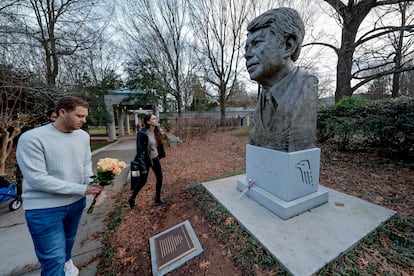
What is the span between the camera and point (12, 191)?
3.08 m

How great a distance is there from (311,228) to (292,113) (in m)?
1.44

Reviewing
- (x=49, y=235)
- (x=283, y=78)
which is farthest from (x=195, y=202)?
(x=283, y=78)

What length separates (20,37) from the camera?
4297 millimetres

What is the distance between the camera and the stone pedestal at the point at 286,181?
7.00ft

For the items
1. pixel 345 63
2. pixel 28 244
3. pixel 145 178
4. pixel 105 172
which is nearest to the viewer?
pixel 105 172

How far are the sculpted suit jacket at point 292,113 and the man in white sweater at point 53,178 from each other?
222 centimetres

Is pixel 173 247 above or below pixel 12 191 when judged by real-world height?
below

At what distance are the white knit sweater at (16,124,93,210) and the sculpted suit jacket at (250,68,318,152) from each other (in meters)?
2.31

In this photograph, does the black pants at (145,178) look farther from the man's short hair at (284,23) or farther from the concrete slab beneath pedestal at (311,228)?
the man's short hair at (284,23)

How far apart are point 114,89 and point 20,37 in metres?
9.06

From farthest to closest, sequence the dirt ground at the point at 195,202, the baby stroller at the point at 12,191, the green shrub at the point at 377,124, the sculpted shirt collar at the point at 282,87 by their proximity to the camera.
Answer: the green shrub at the point at 377,124
the baby stroller at the point at 12,191
the sculpted shirt collar at the point at 282,87
the dirt ground at the point at 195,202

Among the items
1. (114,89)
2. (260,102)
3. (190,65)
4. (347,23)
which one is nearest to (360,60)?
(347,23)

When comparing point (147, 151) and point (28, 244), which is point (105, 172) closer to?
point (147, 151)

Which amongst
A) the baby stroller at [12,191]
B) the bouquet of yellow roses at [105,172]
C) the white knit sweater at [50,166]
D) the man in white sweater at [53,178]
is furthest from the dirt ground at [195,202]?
the baby stroller at [12,191]
